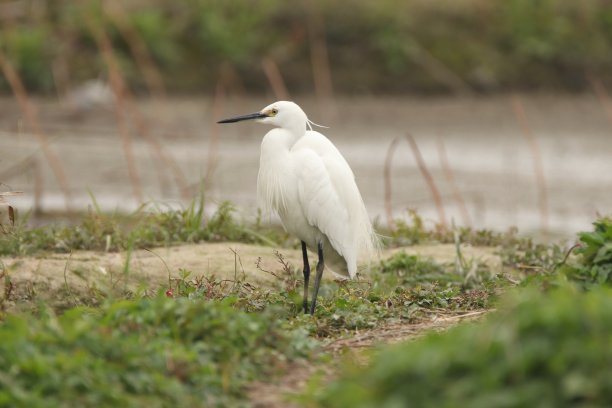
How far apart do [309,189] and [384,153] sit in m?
7.19

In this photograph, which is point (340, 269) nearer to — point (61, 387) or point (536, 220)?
point (61, 387)

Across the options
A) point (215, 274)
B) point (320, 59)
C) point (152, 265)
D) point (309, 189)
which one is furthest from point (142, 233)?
point (320, 59)

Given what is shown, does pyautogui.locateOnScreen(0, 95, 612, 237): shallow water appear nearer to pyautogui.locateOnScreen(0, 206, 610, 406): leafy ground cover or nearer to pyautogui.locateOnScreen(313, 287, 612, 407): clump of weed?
pyautogui.locateOnScreen(0, 206, 610, 406): leafy ground cover

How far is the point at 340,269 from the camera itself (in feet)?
19.5

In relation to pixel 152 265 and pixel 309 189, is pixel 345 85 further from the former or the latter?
pixel 309 189

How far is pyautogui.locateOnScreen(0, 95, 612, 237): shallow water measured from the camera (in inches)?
420

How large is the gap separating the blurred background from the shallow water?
0.03 meters

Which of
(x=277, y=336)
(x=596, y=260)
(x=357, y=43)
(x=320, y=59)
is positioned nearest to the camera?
(x=277, y=336)

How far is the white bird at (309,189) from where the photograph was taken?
5566mm

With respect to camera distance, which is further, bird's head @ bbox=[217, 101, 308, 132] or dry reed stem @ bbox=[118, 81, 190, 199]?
dry reed stem @ bbox=[118, 81, 190, 199]

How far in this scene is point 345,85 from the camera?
46.6ft

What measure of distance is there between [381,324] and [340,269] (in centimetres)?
109

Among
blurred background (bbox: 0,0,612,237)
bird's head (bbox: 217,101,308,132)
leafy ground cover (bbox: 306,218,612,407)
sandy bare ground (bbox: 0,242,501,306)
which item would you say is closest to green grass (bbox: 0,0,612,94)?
blurred background (bbox: 0,0,612,237)

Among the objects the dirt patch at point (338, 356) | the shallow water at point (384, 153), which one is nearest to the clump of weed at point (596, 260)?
the dirt patch at point (338, 356)
